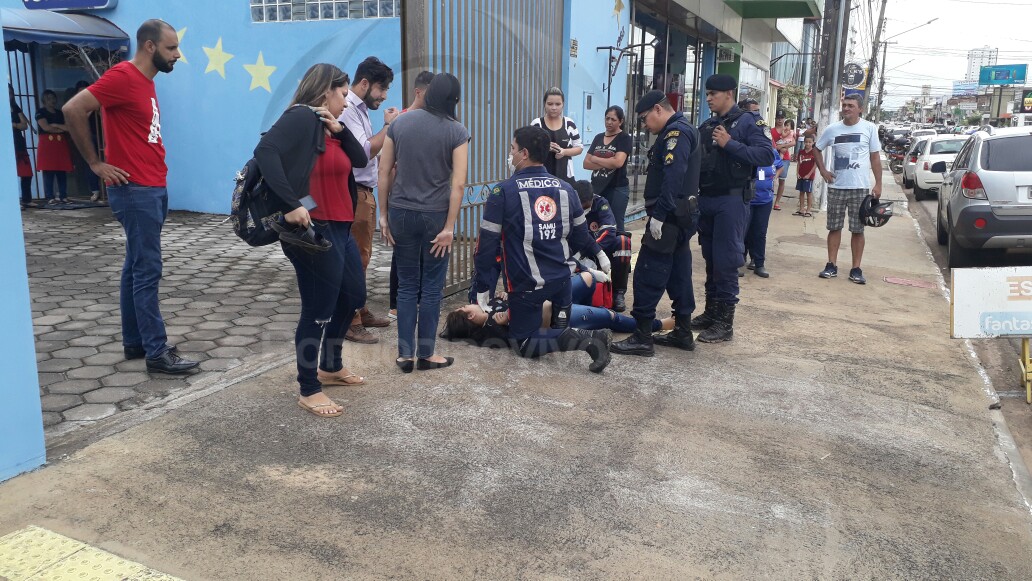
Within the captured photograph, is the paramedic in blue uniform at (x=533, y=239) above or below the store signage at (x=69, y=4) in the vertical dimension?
below

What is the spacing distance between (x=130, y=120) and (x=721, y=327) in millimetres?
4178

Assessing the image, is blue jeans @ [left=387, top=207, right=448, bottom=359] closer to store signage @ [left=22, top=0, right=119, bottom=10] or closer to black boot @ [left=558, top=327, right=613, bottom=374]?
black boot @ [left=558, top=327, right=613, bottom=374]

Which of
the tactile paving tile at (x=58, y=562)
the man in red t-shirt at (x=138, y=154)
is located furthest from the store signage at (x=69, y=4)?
the tactile paving tile at (x=58, y=562)

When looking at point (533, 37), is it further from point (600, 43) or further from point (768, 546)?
point (768, 546)

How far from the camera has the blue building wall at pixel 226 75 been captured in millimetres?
9156

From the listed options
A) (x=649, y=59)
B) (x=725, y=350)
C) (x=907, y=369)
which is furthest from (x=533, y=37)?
(x=649, y=59)

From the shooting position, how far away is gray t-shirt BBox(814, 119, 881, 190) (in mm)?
7965

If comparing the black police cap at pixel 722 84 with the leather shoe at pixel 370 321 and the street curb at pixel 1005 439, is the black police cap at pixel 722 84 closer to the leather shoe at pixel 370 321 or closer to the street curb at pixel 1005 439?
the street curb at pixel 1005 439

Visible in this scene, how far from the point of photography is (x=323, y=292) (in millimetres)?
3877

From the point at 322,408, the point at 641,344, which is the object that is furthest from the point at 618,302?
the point at 322,408

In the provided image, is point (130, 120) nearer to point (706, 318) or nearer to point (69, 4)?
point (706, 318)

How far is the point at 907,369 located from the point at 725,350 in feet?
4.00

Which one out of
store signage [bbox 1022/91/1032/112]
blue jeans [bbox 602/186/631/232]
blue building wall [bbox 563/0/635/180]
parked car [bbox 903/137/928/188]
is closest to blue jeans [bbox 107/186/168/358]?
blue jeans [bbox 602/186/631/232]

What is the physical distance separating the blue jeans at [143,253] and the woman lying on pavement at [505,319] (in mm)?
1906
